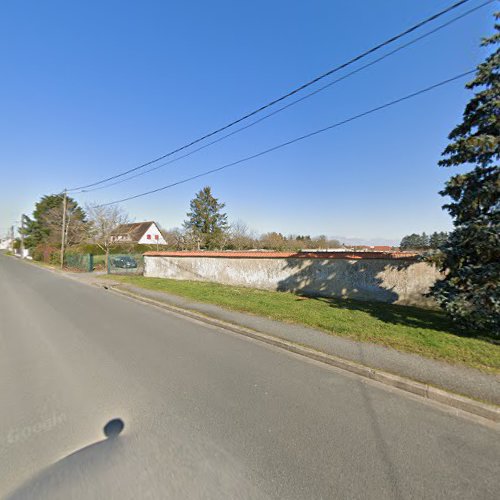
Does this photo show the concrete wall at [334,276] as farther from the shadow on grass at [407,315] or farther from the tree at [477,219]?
the tree at [477,219]

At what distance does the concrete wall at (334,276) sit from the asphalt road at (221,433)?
Result: 20.9 ft

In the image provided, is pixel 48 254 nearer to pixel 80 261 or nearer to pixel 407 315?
pixel 80 261

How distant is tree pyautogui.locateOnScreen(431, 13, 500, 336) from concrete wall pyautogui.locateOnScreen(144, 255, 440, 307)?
2.78 metres

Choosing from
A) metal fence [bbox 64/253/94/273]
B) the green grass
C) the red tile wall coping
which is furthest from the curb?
metal fence [bbox 64/253/94/273]

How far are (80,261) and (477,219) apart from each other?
26830 mm

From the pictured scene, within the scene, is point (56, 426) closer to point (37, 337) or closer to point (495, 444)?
point (37, 337)

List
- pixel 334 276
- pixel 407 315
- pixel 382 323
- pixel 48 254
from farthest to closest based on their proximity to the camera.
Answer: pixel 48 254 → pixel 334 276 → pixel 407 315 → pixel 382 323

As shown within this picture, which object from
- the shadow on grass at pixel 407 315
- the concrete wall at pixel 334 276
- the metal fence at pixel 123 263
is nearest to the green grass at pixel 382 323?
the shadow on grass at pixel 407 315

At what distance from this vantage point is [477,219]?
565cm

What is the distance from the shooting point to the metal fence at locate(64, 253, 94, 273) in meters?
22.6

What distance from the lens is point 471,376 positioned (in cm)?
378

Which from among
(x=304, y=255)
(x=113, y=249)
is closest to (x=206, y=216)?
(x=113, y=249)

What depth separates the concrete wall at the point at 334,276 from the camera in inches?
365

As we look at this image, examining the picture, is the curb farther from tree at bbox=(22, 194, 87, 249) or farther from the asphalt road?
tree at bbox=(22, 194, 87, 249)
